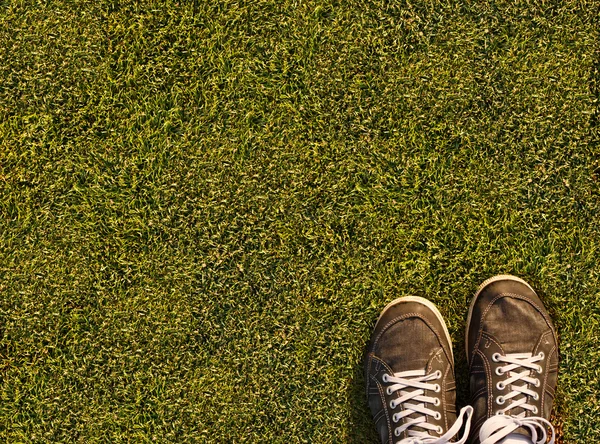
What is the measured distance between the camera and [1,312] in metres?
2.19

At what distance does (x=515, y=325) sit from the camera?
7.12 feet

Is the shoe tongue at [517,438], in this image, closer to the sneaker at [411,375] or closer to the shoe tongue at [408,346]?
the sneaker at [411,375]

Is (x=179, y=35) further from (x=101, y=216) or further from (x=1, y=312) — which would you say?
(x=1, y=312)

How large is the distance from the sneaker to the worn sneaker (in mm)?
116

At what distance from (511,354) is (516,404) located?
0.21 m

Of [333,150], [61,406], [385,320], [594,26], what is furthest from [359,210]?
[61,406]

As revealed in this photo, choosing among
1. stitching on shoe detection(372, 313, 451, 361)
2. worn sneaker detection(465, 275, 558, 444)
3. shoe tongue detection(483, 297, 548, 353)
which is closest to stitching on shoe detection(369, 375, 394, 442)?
stitching on shoe detection(372, 313, 451, 361)

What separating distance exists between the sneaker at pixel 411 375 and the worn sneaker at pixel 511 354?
12cm

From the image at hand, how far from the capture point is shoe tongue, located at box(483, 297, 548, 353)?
2.14 m

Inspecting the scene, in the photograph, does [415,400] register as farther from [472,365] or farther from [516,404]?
[516,404]

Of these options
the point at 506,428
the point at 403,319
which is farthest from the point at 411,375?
the point at 506,428

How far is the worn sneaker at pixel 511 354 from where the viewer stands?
7.00 feet

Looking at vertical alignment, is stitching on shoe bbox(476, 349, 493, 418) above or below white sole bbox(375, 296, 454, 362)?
below

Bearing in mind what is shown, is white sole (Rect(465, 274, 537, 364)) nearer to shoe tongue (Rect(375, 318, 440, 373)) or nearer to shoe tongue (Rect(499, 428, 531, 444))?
shoe tongue (Rect(375, 318, 440, 373))
